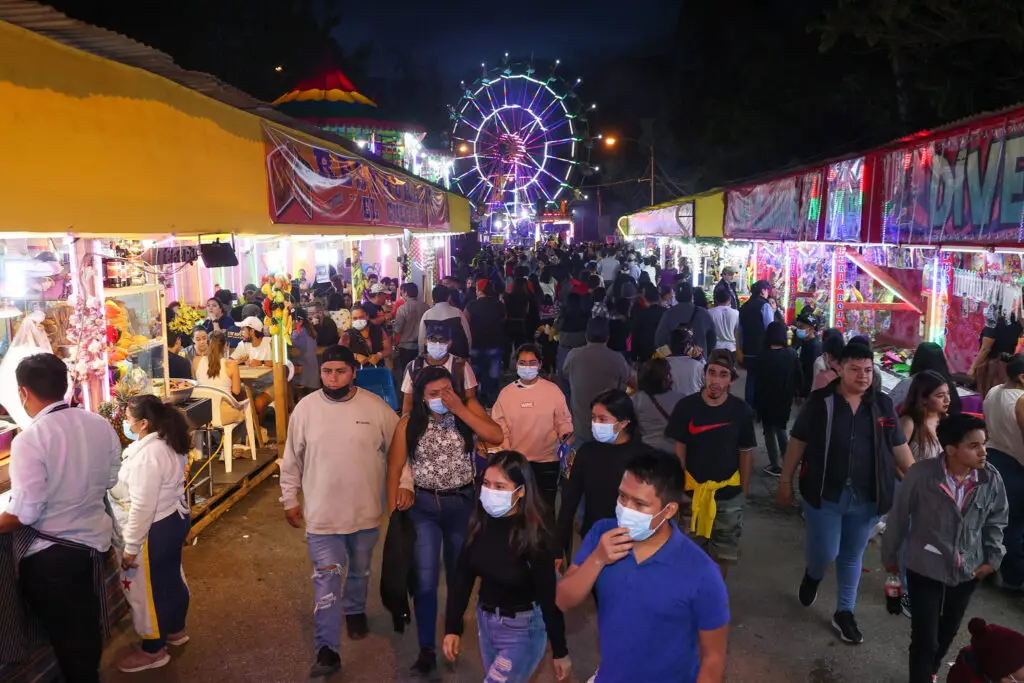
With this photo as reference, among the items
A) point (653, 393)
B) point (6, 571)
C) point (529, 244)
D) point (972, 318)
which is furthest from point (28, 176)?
point (529, 244)

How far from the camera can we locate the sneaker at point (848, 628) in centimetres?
454

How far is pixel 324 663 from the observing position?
420 cm

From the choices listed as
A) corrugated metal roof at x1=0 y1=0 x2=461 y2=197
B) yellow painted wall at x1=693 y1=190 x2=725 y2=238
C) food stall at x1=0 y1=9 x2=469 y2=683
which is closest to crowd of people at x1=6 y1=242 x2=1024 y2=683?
food stall at x1=0 y1=9 x2=469 y2=683

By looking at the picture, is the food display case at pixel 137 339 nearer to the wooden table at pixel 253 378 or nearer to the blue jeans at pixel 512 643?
the wooden table at pixel 253 378

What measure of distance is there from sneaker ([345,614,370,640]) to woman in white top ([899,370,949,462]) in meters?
3.42

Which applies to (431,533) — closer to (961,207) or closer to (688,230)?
(961,207)

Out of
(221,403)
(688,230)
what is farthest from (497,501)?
(688,230)

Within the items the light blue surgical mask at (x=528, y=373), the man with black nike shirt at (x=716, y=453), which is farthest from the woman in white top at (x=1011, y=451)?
the light blue surgical mask at (x=528, y=373)

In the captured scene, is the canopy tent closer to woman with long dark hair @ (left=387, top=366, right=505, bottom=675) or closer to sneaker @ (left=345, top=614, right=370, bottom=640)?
sneaker @ (left=345, top=614, right=370, bottom=640)

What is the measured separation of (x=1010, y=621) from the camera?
15.8 ft

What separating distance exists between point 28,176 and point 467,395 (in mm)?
2532

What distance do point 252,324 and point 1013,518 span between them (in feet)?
23.1

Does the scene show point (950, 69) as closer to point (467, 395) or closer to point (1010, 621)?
point (1010, 621)

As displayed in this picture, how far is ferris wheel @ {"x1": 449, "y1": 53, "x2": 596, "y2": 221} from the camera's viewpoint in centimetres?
2944
